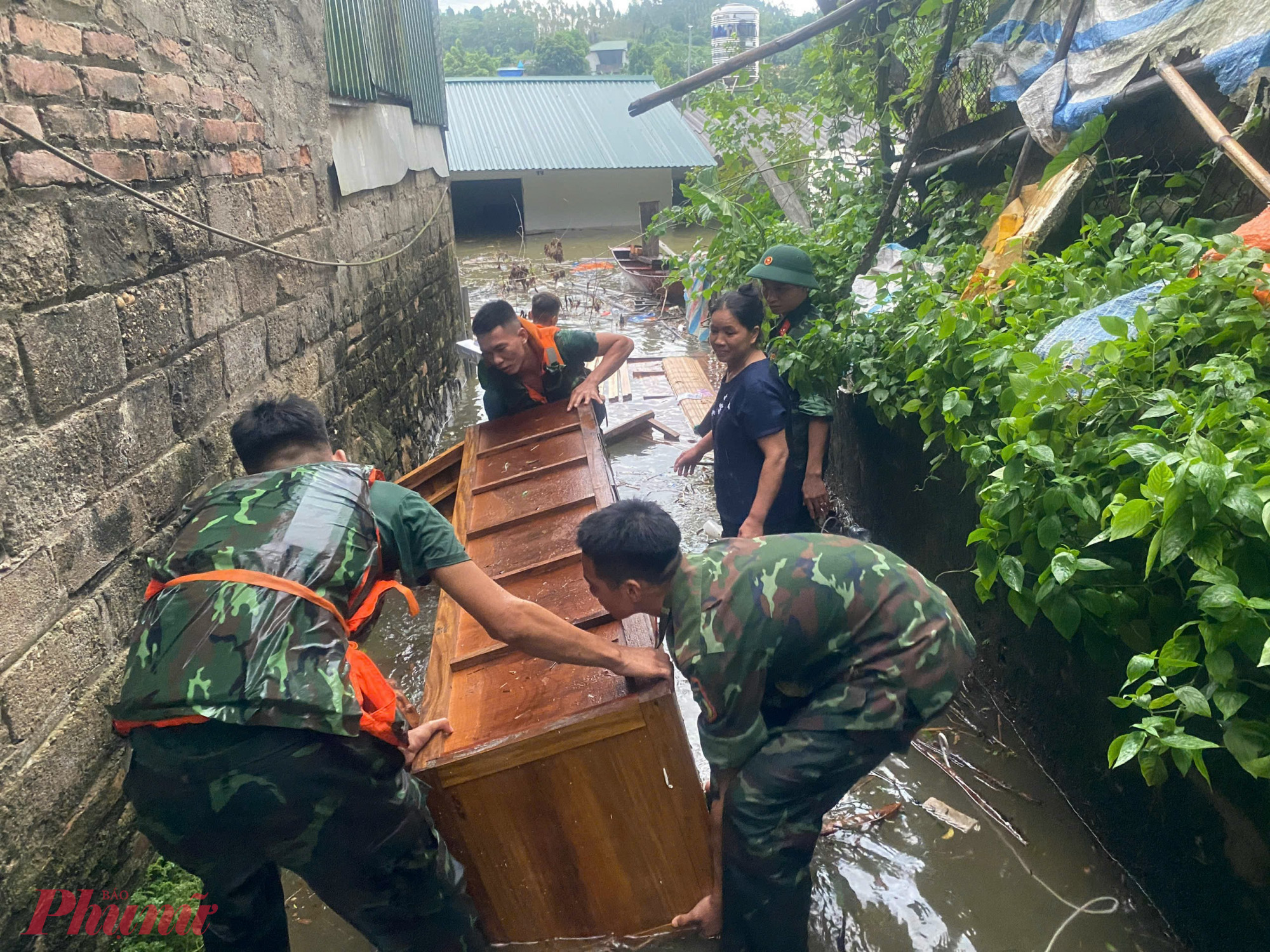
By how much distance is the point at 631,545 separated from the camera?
6.73ft

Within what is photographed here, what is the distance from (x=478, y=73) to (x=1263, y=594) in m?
40.7

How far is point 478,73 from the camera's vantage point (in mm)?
36844

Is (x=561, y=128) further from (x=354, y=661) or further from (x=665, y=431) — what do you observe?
(x=354, y=661)

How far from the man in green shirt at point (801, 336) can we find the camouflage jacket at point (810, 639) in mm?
1557

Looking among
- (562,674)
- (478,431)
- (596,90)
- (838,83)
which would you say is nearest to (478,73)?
(596,90)

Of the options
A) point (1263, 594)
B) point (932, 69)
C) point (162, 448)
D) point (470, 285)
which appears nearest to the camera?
point (1263, 594)

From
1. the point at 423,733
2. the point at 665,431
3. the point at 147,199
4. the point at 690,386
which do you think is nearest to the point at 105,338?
the point at 147,199

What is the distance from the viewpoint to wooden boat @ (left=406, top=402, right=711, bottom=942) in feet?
7.16

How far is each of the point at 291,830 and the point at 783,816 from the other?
4.15 feet

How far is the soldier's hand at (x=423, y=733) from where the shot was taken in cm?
224

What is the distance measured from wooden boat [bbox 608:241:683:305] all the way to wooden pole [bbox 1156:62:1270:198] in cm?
940

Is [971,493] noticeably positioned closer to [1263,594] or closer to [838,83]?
[1263,594]

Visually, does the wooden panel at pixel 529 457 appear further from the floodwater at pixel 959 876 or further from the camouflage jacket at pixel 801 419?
the floodwater at pixel 959 876

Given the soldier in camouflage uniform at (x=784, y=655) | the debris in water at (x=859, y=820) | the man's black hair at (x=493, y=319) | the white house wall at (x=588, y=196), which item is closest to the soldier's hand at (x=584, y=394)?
the man's black hair at (x=493, y=319)
